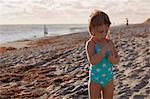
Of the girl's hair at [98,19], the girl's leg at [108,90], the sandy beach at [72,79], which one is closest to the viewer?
the girl's hair at [98,19]

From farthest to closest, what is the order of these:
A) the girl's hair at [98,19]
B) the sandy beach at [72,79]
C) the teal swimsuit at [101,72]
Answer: the sandy beach at [72,79] < the teal swimsuit at [101,72] < the girl's hair at [98,19]

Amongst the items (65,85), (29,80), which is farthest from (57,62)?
(65,85)

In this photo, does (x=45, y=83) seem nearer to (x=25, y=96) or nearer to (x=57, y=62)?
(x=25, y=96)

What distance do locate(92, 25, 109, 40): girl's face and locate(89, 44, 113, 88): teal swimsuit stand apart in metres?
0.14

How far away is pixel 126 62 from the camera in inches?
486

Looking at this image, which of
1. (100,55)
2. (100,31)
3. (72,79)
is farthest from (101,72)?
(72,79)

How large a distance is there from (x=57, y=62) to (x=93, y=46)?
1082cm

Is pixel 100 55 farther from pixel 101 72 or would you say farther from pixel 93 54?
pixel 101 72

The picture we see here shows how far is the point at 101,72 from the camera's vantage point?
563 cm

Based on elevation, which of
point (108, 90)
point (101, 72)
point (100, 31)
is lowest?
point (108, 90)

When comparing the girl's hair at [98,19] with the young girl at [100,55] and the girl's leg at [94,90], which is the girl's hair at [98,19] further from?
the girl's leg at [94,90]

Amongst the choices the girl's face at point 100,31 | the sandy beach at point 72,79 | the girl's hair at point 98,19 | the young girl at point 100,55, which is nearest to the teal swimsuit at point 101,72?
the young girl at point 100,55

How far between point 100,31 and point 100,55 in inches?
13.7

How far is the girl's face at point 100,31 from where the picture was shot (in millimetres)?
5471
